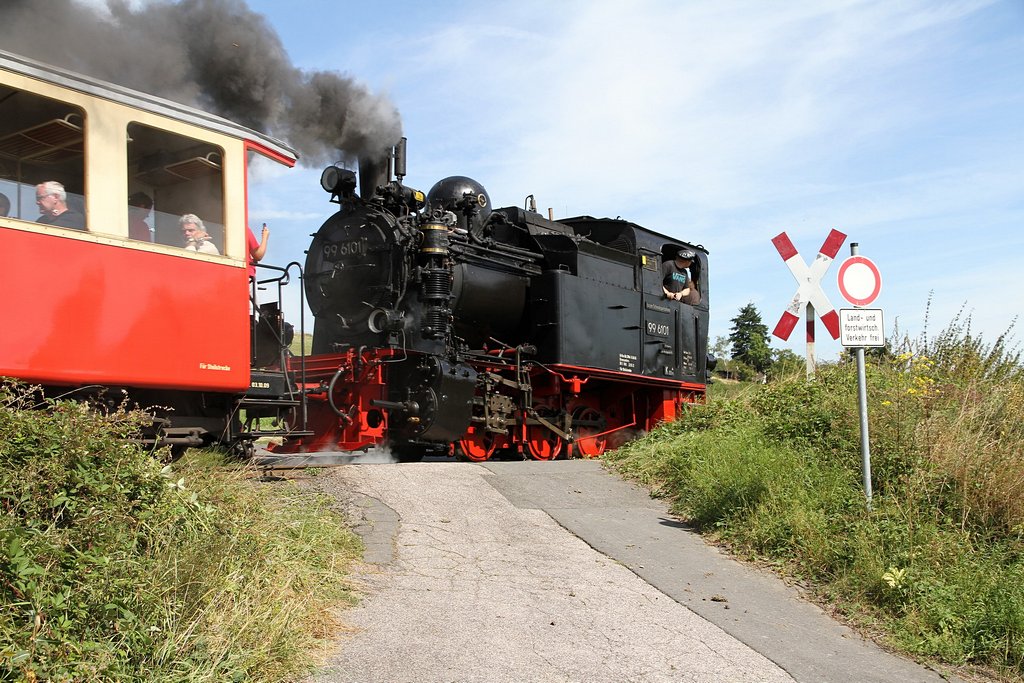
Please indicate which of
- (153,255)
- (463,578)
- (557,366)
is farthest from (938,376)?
(153,255)

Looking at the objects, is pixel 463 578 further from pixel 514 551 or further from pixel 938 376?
pixel 938 376

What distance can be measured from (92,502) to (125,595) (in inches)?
22.6

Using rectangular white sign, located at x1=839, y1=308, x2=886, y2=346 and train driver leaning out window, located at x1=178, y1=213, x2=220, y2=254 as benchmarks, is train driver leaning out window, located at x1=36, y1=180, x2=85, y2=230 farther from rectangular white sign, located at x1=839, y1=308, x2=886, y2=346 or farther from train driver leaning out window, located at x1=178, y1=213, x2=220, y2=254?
rectangular white sign, located at x1=839, y1=308, x2=886, y2=346

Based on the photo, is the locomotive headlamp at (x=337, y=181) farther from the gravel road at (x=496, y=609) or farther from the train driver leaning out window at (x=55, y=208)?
the train driver leaning out window at (x=55, y=208)

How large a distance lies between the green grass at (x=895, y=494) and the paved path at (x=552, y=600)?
382mm

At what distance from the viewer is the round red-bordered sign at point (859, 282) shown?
7602 millimetres

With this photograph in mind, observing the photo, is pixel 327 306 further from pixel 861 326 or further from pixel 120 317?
pixel 861 326

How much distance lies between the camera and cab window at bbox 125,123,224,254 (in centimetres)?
632

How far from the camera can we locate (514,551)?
21.8ft

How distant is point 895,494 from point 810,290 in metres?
3.25

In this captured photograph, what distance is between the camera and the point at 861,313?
754cm

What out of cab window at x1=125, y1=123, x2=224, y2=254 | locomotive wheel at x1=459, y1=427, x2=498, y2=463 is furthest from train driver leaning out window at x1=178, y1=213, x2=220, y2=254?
locomotive wheel at x1=459, y1=427, x2=498, y2=463

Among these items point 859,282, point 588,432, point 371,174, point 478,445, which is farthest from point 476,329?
point 859,282

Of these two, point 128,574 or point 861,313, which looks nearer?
point 128,574
